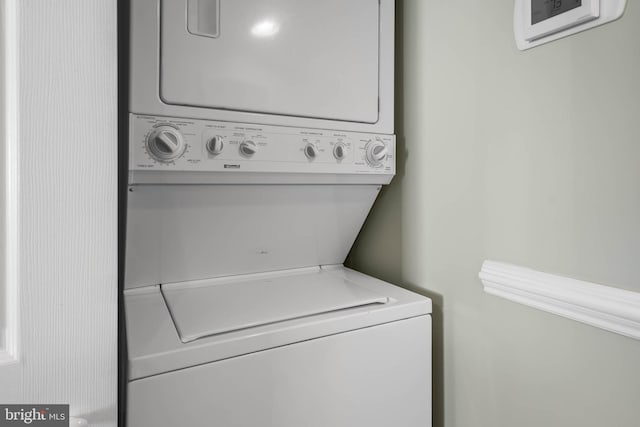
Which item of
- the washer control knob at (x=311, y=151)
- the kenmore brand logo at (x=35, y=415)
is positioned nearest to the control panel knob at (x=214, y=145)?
the washer control knob at (x=311, y=151)

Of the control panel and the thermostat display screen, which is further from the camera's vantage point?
the control panel

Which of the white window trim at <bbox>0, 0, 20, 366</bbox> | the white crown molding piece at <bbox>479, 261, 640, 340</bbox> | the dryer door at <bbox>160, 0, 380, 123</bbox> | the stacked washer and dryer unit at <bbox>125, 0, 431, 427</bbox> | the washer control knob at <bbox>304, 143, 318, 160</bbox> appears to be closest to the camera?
the white window trim at <bbox>0, 0, 20, 366</bbox>

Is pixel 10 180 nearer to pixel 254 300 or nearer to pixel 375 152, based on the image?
pixel 254 300

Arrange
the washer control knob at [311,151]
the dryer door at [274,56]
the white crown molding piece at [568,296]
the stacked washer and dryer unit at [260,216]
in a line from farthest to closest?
the washer control knob at [311,151] → the dryer door at [274,56] → the stacked washer and dryer unit at [260,216] → the white crown molding piece at [568,296]

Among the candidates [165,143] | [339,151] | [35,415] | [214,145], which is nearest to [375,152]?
[339,151]

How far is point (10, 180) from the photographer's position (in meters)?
0.62

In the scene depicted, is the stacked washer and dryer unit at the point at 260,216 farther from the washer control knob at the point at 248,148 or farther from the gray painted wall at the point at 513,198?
the gray painted wall at the point at 513,198

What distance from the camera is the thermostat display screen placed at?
0.95m

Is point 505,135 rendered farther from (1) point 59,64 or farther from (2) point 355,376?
(1) point 59,64

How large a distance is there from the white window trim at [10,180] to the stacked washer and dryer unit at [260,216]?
0.28m

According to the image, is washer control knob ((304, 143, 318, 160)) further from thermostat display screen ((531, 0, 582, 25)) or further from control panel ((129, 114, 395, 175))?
thermostat display screen ((531, 0, 582, 25))

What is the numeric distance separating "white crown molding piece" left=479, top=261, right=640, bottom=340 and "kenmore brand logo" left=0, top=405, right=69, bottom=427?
3.48 feet

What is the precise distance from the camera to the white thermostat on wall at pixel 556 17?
2.93 ft

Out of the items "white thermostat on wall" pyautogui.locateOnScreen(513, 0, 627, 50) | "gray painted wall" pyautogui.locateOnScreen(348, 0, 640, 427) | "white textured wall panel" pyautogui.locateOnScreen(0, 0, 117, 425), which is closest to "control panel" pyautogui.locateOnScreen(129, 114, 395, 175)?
"gray painted wall" pyautogui.locateOnScreen(348, 0, 640, 427)
